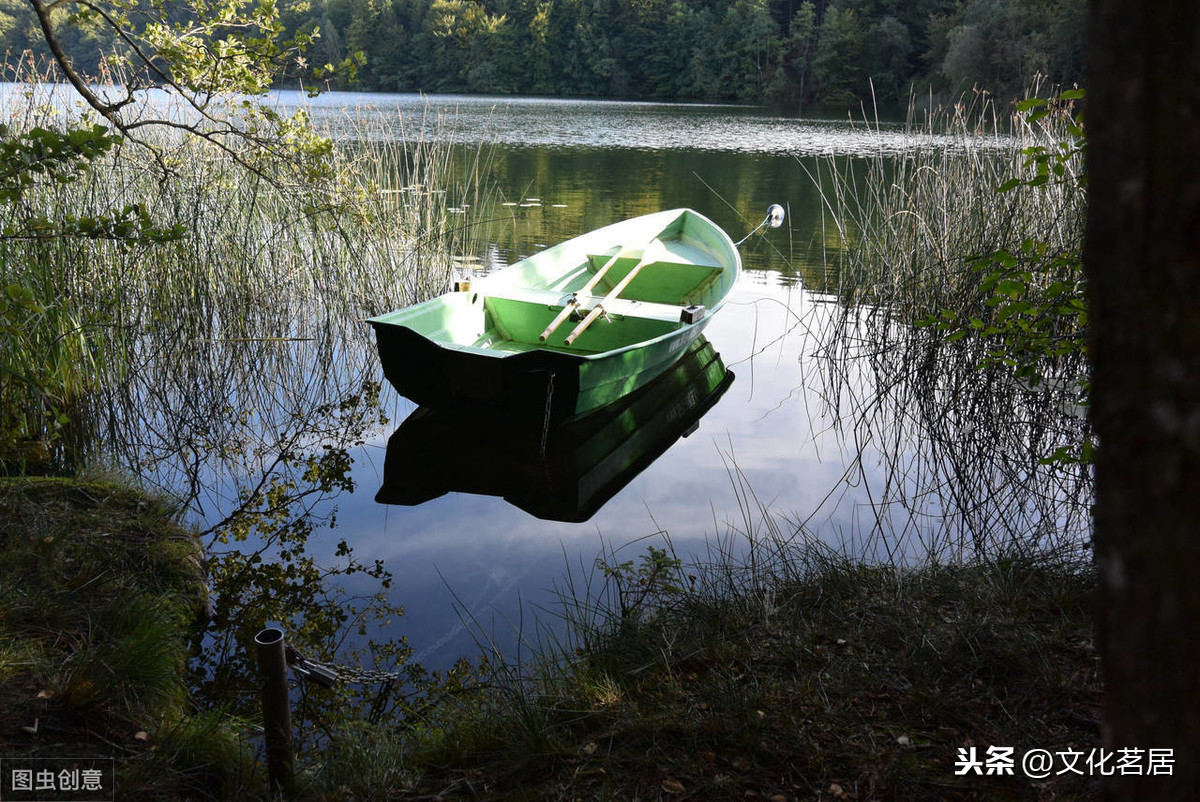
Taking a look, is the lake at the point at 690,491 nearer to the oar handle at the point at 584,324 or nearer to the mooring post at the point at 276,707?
the oar handle at the point at 584,324

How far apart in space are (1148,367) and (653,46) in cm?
4616

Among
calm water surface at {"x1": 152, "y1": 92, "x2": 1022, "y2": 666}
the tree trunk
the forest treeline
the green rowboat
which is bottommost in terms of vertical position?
calm water surface at {"x1": 152, "y1": 92, "x2": 1022, "y2": 666}

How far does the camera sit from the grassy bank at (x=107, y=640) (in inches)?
75.5

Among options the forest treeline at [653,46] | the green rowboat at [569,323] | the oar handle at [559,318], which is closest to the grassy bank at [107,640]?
the green rowboat at [569,323]

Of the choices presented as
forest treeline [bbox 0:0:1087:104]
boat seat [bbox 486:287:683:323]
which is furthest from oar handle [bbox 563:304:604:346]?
forest treeline [bbox 0:0:1087:104]

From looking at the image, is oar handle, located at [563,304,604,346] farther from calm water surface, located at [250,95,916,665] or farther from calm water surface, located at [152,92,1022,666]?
calm water surface, located at [250,95,916,665]

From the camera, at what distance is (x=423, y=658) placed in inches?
113

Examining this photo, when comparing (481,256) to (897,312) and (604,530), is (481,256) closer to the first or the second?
(897,312)

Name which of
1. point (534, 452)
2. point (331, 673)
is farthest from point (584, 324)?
point (331, 673)

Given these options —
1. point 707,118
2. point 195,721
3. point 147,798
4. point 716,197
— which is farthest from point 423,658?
point 707,118

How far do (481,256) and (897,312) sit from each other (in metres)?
4.42

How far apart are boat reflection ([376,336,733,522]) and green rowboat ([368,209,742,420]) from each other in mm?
178

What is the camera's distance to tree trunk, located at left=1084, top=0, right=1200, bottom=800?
628 millimetres

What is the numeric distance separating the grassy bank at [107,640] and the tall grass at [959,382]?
2.67 metres
